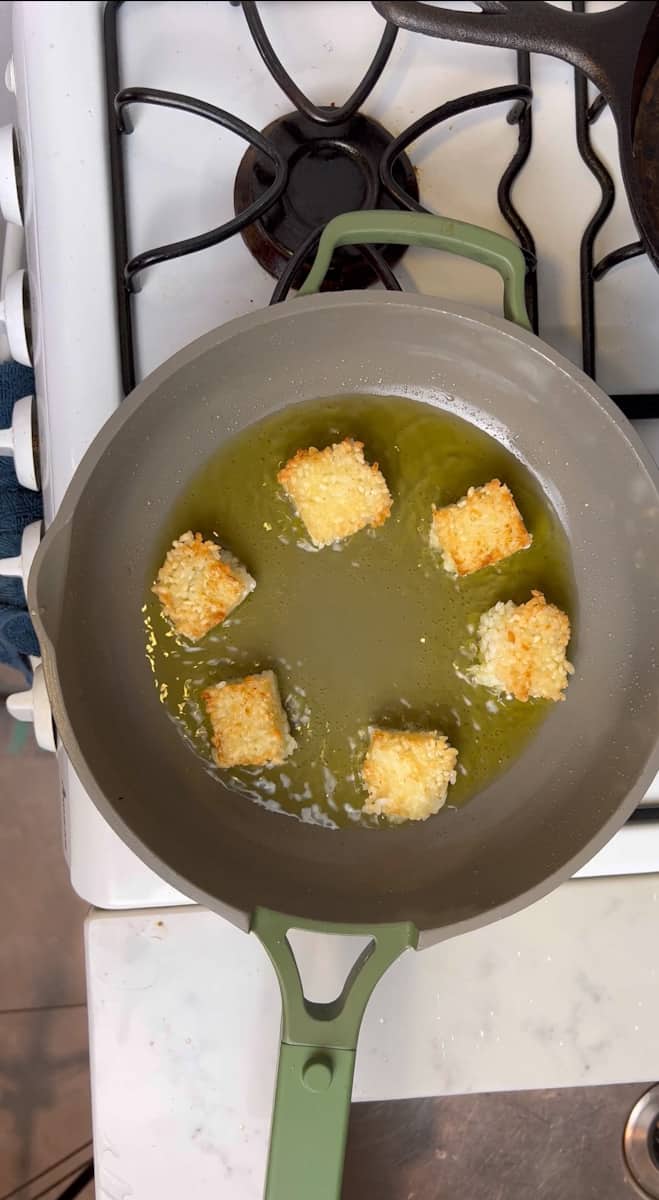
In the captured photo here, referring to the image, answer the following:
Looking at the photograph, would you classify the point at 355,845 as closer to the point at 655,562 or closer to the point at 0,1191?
the point at 655,562

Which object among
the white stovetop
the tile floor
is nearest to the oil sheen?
the white stovetop

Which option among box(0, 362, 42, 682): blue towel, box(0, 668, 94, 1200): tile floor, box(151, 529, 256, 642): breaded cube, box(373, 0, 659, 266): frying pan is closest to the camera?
box(373, 0, 659, 266): frying pan

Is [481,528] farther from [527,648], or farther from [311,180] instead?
[311,180]

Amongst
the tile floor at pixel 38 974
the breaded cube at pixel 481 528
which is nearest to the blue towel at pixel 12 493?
the breaded cube at pixel 481 528

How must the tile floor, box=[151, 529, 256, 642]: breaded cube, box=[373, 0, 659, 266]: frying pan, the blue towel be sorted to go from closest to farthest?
1. box=[373, 0, 659, 266]: frying pan
2. box=[151, 529, 256, 642]: breaded cube
3. the blue towel
4. the tile floor

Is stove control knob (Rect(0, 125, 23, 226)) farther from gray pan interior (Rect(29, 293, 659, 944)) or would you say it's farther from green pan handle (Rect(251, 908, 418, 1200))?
green pan handle (Rect(251, 908, 418, 1200))

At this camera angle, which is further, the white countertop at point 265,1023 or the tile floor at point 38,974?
the tile floor at point 38,974

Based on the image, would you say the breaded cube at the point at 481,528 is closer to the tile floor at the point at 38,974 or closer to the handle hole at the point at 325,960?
the handle hole at the point at 325,960
